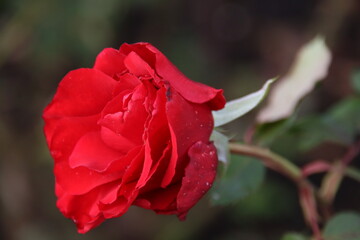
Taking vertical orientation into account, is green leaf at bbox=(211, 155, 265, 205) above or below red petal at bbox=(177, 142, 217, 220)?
below

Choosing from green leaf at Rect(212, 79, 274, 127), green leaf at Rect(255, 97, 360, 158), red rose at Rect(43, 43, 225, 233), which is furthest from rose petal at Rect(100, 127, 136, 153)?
green leaf at Rect(255, 97, 360, 158)

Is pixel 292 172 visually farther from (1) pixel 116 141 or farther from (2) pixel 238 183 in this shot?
(1) pixel 116 141

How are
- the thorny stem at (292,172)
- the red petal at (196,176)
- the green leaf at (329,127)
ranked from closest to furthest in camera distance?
the red petal at (196,176) → the thorny stem at (292,172) → the green leaf at (329,127)

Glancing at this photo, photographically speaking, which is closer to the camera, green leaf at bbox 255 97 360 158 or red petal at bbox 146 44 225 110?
red petal at bbox 146 44 225 110

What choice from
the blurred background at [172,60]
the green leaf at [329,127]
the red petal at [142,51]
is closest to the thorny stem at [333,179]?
the green leaf at [329,127]

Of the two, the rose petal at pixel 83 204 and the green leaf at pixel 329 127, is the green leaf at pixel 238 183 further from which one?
the rose petal at pixel 83 204

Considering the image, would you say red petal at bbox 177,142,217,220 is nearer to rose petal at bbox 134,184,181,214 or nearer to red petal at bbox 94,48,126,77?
rose petal at bbox 134,184,181,214

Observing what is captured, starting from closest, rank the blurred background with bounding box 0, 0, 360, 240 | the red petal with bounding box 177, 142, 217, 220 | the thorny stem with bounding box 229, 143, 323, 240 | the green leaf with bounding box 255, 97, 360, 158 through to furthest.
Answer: the red petal with bounding box 177, 142, 217, 220 → the thorny stem with bounding box 229, 143, 323, 240 → the green leaf with bounding box 255, 97, 360, 158 → the blurred background with bounding box 0, 0, 360, 240

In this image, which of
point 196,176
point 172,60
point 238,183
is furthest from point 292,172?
point 172,60
